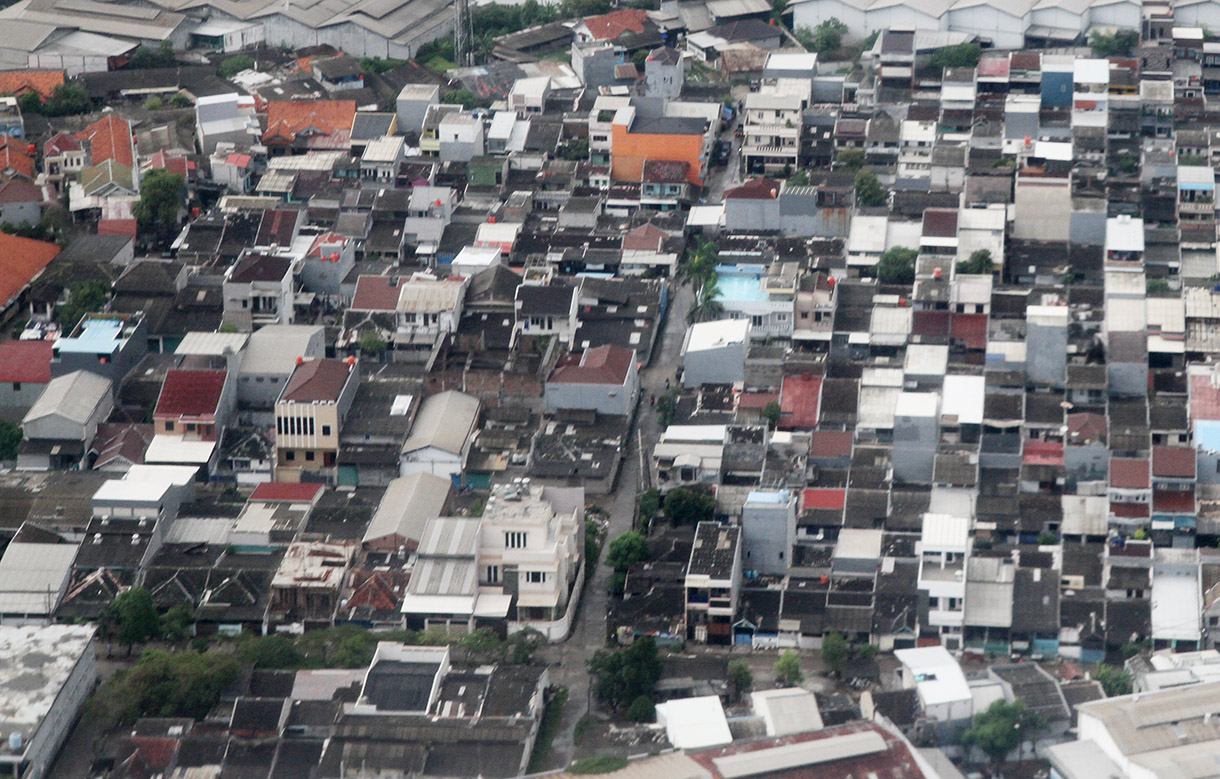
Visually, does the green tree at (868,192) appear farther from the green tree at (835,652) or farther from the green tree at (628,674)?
the green tree at (628,674)

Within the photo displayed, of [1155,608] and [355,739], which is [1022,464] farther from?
[355,739]

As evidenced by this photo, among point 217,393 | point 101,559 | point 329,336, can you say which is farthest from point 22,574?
point 329,336

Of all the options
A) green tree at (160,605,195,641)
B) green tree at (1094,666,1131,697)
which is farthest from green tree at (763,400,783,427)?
green tree at (160,605,195,641)

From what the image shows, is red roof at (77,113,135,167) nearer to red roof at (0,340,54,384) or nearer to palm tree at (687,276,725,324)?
red roof at (0,340,54,384)

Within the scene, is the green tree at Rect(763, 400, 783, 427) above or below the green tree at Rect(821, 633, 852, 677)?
above

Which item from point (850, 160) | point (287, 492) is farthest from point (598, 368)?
point (850, 160)
